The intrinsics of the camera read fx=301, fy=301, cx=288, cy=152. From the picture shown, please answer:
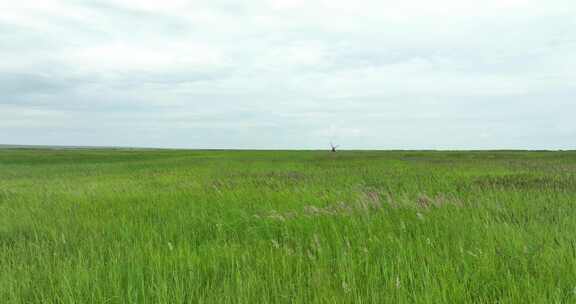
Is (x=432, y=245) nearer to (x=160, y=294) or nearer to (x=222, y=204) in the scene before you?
(x=160, y=294)

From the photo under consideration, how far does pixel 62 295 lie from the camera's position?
246 centimetres

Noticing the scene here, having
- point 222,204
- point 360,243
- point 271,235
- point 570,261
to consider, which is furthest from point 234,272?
point 222,204

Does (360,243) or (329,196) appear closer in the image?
(360,243)

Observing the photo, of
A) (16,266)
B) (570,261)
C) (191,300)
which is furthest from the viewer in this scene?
(16,266)

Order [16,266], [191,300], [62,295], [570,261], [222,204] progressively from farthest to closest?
[222,204] → [16,266] → [570,261] → [62,295] → [191,300]

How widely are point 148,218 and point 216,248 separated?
242 cm

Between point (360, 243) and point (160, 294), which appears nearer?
point (160, 294)

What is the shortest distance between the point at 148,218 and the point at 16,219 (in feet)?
8.42

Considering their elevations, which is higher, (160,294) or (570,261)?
(570,261)

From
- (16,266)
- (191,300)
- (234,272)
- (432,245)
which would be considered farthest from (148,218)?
(432,245)

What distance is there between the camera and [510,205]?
18.1 feet

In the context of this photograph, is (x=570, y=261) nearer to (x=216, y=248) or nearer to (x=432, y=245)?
(x=432, y=245)

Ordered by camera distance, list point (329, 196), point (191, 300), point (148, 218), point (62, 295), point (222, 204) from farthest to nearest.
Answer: point (329, 196), point (222, 204), point (148, 218), point (62, 295), point (191, 300)

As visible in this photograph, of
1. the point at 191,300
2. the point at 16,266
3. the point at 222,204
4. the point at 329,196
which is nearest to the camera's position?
the point at 191,300
